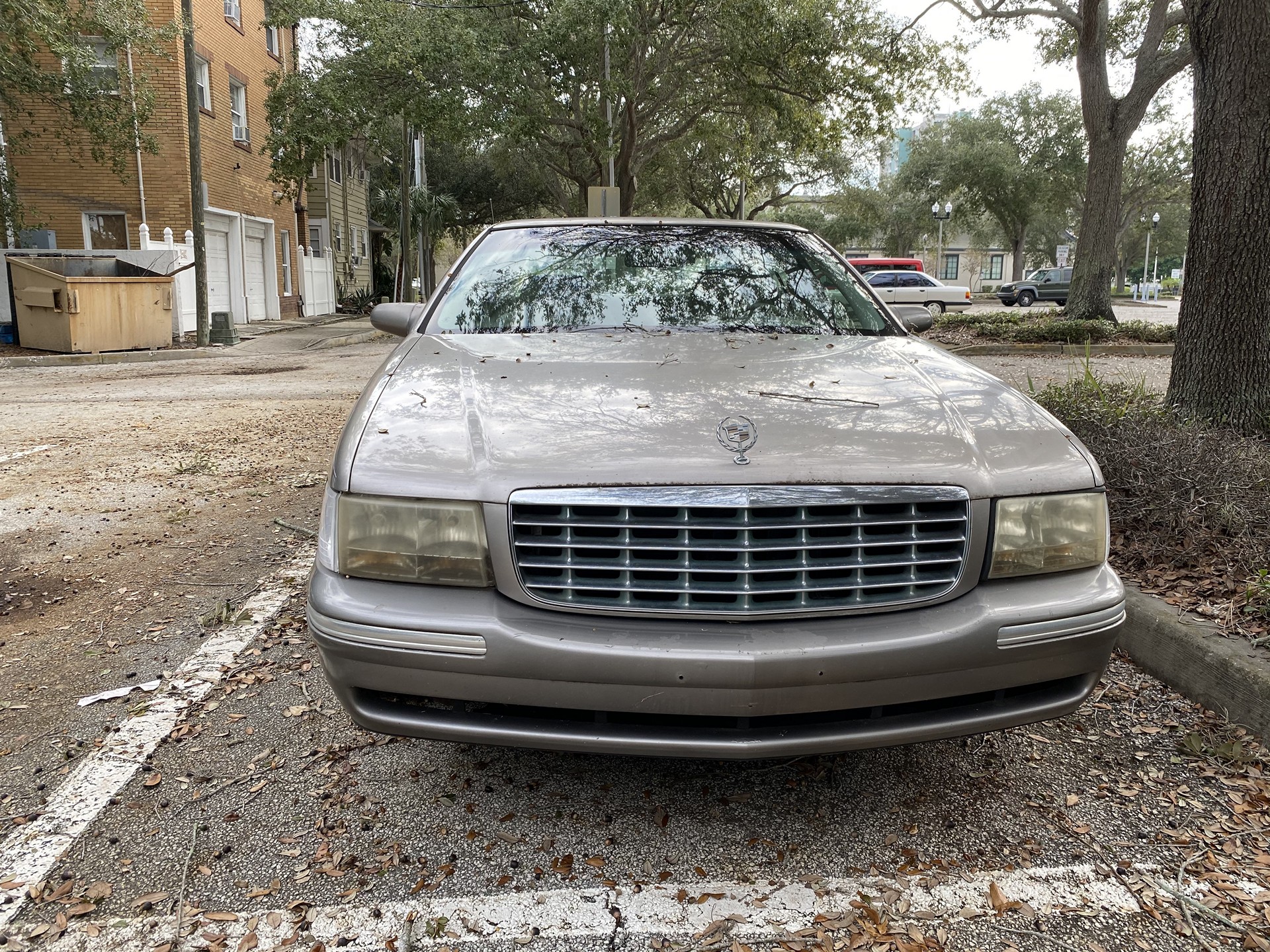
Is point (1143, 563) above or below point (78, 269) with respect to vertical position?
below

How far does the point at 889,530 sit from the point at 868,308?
5.60ft

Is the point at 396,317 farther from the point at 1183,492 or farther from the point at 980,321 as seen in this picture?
the point at 980,321

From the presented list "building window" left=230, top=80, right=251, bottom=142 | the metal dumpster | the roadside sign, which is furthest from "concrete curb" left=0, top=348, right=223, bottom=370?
"building window" left=230, top=80, right=251, bottom=142

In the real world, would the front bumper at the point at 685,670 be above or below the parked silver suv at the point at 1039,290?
below

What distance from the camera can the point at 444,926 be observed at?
2.00 m

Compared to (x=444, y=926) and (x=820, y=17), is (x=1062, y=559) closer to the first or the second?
(x=444, y=926)

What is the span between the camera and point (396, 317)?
3.89 metres

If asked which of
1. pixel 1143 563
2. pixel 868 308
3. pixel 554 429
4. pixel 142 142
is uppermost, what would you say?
pixel 142 142

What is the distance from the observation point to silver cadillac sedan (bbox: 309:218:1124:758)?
6.64 feet

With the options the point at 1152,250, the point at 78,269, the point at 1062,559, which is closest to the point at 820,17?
the point at 78,269

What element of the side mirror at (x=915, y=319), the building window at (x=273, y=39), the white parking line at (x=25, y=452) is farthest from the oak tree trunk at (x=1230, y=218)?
the building window at (x=273, y=39)

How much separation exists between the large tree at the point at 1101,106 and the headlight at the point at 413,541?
A: 16.3 meters

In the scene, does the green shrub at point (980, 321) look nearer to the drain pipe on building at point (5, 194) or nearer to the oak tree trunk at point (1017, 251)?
the drain pipe on building at point (5, 194)

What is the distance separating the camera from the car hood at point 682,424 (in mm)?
2113
